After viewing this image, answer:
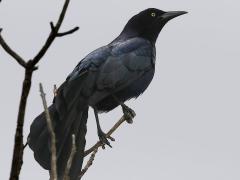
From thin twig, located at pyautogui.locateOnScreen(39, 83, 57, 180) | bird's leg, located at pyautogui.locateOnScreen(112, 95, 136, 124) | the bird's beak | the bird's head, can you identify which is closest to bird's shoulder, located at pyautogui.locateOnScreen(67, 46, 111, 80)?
bird's leg, located at pyautogui.locateOnScreen(112, 95, 136, 124)

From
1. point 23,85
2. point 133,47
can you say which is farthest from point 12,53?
point 133,47

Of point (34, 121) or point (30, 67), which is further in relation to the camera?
point (34, 121)

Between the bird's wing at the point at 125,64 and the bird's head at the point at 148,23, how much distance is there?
30 centimetres

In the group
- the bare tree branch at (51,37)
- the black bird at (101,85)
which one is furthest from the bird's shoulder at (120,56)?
the bare tree branch at (51,37)

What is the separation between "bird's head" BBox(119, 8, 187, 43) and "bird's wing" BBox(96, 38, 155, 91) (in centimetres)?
30

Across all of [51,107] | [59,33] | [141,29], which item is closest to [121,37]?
[141,29]

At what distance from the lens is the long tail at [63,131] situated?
21.6 feet

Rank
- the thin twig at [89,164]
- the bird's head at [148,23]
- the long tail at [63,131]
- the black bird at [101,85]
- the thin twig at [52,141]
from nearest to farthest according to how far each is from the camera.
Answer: the thin twig at [52,141]
the thin twig at [89,164]
the long tail at [63,131]
the black bird at [101,85]
the bird's head at [148,23]

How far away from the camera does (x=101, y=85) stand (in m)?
8.21

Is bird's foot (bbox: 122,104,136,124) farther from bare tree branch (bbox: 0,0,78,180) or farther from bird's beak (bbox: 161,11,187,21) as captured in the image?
bare tree branch (bbox: 0,0,78,180)

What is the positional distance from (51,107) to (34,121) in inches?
10.0

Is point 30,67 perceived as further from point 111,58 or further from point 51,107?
point 111,58

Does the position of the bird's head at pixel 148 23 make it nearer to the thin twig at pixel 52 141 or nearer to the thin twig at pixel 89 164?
the thin twig at pixel 89 164

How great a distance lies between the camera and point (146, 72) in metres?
9.08
